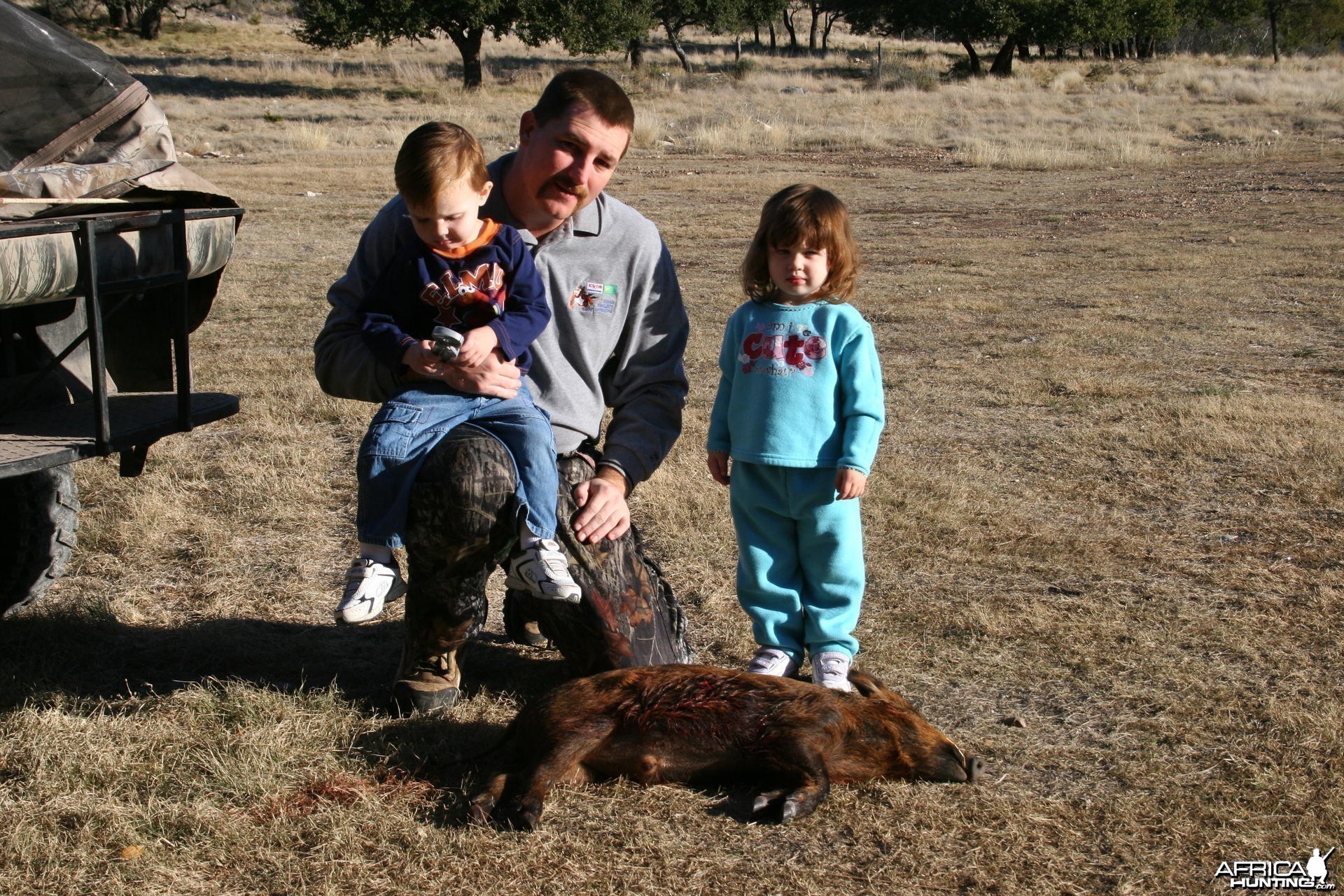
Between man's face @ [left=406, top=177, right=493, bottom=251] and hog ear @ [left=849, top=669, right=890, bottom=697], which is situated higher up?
A: man's face @ [left=406, top=177, right=493, bottom=251]

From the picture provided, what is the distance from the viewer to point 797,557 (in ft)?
12.4

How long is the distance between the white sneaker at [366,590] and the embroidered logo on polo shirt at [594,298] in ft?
3.25

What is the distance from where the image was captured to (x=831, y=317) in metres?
3.61

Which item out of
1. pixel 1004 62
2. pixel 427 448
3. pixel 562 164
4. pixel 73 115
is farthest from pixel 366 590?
pixel 1004 62

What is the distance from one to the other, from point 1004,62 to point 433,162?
45.6 m

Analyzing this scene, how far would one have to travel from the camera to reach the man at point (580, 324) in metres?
3.53

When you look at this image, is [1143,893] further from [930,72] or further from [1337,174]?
[930,72]

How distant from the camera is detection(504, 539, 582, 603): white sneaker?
317 centimetres

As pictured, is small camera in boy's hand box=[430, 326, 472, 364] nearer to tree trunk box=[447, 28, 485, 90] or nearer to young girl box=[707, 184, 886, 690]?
young girl box=[707, 184, 886, 690]

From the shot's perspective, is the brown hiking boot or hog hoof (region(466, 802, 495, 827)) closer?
hog hoof (region(466, 802, 495, 827))

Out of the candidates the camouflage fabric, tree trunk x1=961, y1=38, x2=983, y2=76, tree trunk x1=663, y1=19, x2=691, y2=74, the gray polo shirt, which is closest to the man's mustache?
the gray polo shirt

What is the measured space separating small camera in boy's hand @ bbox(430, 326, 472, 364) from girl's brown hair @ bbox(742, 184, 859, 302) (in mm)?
945

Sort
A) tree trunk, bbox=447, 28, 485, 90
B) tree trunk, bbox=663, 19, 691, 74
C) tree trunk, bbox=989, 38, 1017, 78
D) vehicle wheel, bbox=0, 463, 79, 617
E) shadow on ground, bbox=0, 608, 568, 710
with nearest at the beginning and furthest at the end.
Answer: shadow on ground, bbox=0, 608, 568, 710
vehicle wheel, bbox=0, 463, 79, 617
tree trunk, bbox=447, 28, 485, 90
tree trunk, bbox=989, 38, 1017, 78
tree trunk, bbox=663, 19, 691, 74

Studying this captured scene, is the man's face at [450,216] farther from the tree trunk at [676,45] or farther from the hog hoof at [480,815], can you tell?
the tree trunk at [676,45]
